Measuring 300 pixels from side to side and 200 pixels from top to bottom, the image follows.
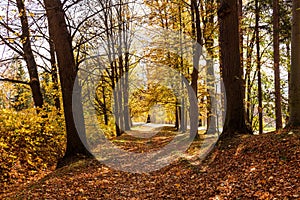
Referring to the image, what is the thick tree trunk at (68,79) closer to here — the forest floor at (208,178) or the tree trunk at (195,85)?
the forest floor at (208,178)

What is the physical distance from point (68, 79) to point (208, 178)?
16.6 ft

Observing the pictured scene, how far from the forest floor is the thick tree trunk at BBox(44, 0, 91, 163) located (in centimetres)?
110

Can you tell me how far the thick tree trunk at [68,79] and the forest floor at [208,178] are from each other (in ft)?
3.59

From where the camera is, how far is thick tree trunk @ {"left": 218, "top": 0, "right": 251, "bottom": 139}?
717 cm

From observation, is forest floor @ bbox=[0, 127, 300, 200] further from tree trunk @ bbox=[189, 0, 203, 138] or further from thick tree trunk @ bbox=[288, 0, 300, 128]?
tree trunk @ bbox=[189, 0, 203, 138]

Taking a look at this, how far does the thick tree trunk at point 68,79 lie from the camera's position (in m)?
7.45

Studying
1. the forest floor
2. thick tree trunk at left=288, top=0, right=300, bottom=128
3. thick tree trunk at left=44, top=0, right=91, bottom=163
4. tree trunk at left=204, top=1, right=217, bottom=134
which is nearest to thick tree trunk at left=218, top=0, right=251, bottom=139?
the forest floor

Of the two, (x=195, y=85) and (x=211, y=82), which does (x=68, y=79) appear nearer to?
(x=195, y=85)

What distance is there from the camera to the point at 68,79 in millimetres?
7715

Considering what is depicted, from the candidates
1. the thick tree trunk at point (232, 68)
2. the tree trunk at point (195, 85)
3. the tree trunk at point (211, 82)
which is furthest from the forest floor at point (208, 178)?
the tree trunk at point (211, 82)

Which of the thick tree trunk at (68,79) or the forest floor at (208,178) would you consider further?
the thick tree trunk at (68,79)

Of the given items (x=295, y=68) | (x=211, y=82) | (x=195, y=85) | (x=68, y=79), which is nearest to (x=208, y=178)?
(x=295, y=68)

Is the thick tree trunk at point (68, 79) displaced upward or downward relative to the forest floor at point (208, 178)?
upward

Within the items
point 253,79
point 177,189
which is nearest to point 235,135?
point 177,189
